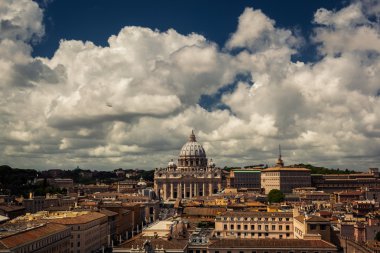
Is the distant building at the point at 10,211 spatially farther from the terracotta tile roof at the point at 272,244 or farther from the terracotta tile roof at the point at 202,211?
the terracotta tile roof at the point at 272,244

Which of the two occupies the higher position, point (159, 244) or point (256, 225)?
point (256, 225)

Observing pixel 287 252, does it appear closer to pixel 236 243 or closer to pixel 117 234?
pixel 236 243

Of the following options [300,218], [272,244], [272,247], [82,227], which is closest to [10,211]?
[82,227]

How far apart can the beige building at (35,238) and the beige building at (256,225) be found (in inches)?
782

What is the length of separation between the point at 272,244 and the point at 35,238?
23653mm

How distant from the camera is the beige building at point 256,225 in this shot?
2982 inches

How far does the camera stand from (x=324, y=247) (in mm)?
57438

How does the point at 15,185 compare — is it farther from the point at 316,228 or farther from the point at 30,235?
the point at 316,228

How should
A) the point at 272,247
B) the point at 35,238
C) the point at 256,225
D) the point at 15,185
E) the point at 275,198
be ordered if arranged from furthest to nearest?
1. the point at 15,185
2. the point at 275,198
3. the point at 256,225
4. the point at 35,238
5. the point at 272,247

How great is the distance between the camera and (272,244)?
58.6m

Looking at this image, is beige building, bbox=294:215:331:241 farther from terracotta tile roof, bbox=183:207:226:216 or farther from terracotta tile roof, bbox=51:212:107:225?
terracotta tile roof, bbox=183:207:226:216

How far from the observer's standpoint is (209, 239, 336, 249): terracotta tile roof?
57.7 metres

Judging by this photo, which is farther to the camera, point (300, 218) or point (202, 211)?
point (202, 211)

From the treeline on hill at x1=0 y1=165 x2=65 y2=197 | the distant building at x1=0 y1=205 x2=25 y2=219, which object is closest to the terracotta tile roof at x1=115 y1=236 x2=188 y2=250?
the distant building at x1=0 y1=205 x2=25 y2=219
